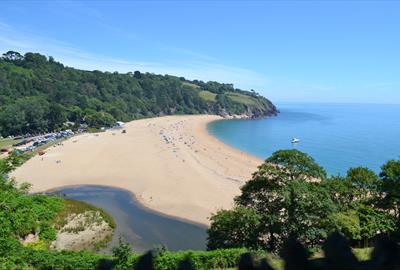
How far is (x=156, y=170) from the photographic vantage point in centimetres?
6525

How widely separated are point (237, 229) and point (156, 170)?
39.6m

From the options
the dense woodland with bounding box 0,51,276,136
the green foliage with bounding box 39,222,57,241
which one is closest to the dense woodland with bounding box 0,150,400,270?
the green foliage with bounding box 39,222,57,241

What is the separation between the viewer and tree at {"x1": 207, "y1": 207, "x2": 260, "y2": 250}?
26141 mm

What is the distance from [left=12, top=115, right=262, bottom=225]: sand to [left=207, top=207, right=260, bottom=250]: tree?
454 inches

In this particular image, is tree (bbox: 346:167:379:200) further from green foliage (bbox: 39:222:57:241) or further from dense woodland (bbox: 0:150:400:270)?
green foliage (bbox: 39:222:57:241)

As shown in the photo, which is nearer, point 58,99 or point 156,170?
point 156,170

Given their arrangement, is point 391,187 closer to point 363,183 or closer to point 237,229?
point 363,183

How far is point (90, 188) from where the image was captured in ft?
181

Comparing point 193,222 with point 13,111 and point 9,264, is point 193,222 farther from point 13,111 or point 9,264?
point 13,111

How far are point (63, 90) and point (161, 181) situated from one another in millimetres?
102756

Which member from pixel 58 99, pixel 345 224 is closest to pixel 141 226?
pixel 345 224

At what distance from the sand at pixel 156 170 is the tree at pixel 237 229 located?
11539 millimetres

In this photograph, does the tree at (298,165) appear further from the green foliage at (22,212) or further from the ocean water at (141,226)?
the green foliage at (22,212)

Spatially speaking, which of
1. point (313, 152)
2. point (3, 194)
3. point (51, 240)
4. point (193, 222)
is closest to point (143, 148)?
point (313, 152)
